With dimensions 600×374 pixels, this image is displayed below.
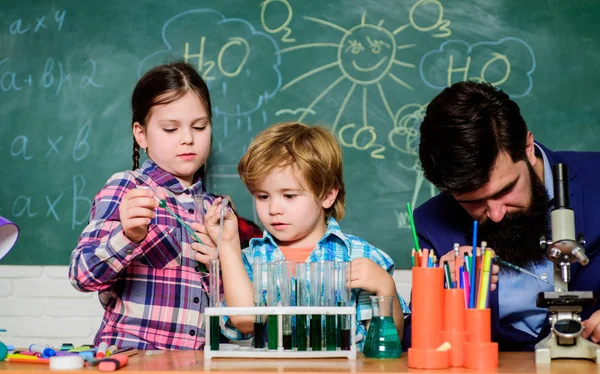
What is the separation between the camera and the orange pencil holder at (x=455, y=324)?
4.33 ft

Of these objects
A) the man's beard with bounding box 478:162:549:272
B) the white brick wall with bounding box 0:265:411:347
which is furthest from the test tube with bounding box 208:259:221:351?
the white brick wall with bounding box 0:265:411:347

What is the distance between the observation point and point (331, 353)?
1.40m

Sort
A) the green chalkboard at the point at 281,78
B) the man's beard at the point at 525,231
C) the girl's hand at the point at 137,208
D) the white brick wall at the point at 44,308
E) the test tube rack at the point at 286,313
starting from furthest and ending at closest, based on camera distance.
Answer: the white brick wall at the point at 44,308, the green chalkboard at the point at 281,78, the man's beard at the point at 525,231, the girl's hand at the point at 137,208, the test tube rack at the point at 286,313

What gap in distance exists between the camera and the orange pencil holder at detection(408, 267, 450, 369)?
130cm

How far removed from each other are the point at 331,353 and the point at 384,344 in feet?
0.37

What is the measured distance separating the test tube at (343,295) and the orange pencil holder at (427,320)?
5.9 inches

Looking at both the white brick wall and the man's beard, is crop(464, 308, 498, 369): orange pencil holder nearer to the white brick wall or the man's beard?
the man's beard

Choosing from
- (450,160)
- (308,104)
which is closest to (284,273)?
(450,160)

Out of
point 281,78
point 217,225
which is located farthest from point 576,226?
point 281,78

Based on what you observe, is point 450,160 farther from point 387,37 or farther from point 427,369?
point 387,37

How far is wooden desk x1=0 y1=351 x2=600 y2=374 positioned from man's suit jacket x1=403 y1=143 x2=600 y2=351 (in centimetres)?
46

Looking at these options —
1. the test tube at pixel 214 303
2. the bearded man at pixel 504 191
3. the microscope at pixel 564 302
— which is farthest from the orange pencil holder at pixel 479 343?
the test tube at pixel 214 303

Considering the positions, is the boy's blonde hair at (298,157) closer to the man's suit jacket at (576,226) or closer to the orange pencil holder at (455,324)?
the man's suit jacket at (576,226)

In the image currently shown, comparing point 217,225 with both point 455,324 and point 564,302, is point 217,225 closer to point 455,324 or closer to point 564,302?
point 455,324
